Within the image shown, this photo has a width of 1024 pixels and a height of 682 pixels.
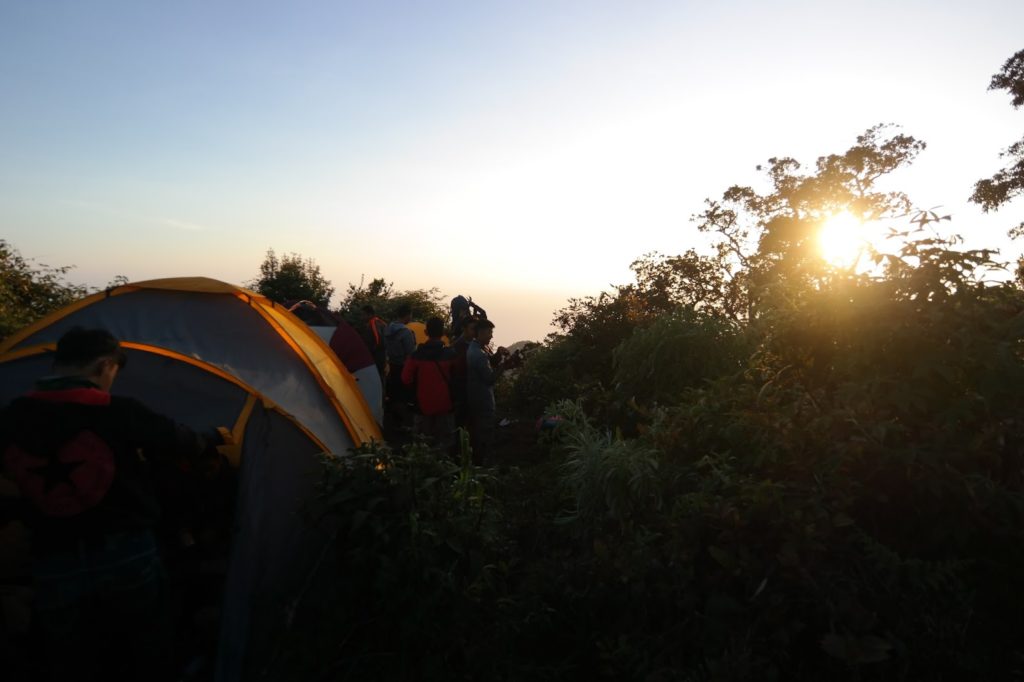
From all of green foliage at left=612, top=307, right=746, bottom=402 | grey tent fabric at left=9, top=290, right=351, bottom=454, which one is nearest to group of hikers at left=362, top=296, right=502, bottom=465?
green foliage at left=612, top=307, right=746, bottom=402

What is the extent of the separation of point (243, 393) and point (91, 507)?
1970 mm

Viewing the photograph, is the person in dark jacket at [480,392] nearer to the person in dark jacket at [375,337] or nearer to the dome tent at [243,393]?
the dome tent at [243,393]

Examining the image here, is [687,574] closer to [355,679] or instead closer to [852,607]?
[852,607]

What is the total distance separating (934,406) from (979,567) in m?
0.84

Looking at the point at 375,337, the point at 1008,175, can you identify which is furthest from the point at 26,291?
the point at 1008,175

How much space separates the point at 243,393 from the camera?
15.2 feet

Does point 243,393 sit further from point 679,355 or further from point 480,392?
point 679,355

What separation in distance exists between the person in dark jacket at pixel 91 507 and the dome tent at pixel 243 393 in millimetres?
878

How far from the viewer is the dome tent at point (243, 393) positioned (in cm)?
384

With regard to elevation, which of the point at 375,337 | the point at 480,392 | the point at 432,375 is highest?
the point at 375,337

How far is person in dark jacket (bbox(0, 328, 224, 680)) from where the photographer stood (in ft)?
8.71

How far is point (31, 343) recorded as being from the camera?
4625mm

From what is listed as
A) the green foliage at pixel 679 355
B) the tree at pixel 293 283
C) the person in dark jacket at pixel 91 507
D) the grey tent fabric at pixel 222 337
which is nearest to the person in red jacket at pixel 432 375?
the grey tent fabric at pixel 222 337

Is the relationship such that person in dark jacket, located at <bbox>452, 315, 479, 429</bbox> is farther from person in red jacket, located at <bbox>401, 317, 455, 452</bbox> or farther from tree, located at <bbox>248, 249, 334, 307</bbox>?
tree, located at <bbox>248, 249, 334, 307</bbox>
